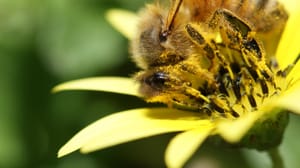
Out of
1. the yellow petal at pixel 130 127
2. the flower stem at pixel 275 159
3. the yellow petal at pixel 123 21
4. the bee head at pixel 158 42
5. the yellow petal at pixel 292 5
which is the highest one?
the yellow petal at pixel 123 21

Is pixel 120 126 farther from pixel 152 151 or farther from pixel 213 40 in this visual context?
pixel 152 151

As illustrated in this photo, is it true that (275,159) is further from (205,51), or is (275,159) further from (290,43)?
(290,43)

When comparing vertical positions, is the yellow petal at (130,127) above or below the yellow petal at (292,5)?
below

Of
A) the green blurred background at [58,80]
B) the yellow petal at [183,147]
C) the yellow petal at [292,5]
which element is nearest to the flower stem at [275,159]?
the yellow petal at [183,147]

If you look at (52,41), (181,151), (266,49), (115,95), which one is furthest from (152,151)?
(181,151)

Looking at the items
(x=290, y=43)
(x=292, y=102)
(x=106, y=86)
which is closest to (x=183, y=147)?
(x=292, y=102)

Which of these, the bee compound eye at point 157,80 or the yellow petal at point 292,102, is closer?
the yellow petal at point 292,102

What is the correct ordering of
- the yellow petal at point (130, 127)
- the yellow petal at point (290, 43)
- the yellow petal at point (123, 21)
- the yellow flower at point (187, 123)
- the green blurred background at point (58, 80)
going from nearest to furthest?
the yellow flower at point (187, 123) < the yellow petal at point (130, 127) < the yellow petal at point (290, 43) < the yellow petal at point (123, 21) < the green blurred background at point (58, 80)

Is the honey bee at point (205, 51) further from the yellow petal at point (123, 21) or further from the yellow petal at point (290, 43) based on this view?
the yellow petal at point (123, 21)
